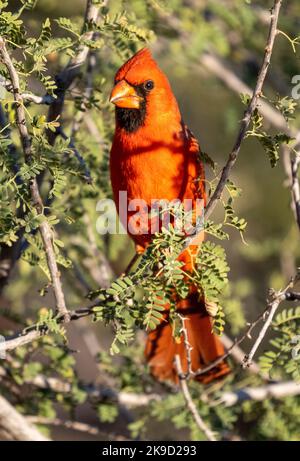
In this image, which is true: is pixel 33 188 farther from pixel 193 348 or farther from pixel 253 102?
pixel 193 348

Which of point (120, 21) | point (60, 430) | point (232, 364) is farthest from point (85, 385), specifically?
point (60, 430)

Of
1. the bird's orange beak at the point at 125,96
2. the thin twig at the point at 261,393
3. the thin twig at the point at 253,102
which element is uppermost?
the bird's orange beak at the point at 125,96

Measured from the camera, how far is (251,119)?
2258 millimetres

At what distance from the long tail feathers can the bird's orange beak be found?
975mm

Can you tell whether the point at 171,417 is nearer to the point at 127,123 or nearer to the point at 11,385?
the point at 11,385

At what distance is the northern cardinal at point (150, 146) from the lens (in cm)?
318

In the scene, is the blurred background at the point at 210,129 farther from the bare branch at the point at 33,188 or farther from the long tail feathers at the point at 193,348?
the bare branch at the point at 33,188

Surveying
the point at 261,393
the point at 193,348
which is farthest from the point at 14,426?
the point at 261,393

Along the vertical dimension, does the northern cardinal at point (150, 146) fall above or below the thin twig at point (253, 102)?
above

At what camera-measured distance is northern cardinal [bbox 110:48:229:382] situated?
3180 millimetres

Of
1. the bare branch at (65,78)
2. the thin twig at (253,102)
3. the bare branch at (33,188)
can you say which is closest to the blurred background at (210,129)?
the bare branch at (65,78)

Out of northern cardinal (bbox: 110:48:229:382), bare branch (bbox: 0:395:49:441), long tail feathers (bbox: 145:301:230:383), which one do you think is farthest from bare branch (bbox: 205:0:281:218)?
bare branch (bbox: 0:395:49:441)

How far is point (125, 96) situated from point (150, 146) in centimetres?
24

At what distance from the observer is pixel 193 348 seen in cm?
355
